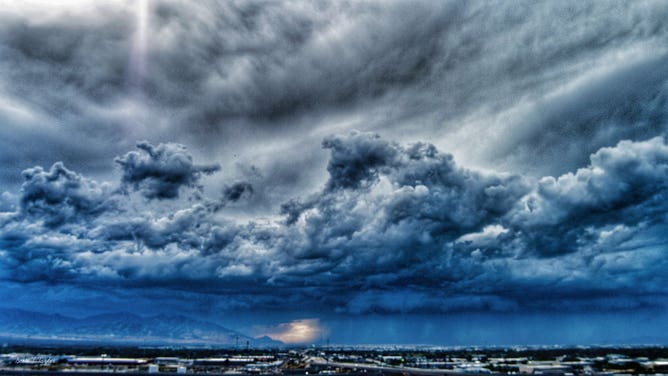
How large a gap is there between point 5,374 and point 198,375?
2683 inches

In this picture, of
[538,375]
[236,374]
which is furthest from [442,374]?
[236,374]

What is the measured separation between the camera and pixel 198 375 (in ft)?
612

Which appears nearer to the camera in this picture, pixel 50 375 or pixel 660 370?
pixel 50 375

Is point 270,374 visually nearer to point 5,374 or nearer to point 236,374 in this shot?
point 236,374

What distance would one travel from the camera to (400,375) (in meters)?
183

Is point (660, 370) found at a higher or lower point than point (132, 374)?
lower

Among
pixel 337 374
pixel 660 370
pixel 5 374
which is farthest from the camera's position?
pixel 660 370

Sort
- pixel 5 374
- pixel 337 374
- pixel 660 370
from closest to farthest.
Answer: pixel 5 374 → pixel 337 374 → pixel 660 370

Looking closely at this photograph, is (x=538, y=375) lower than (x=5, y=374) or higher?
lower

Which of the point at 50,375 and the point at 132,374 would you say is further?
the point at 132,374

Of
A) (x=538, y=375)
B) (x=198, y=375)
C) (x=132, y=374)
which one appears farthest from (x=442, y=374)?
(x=132, y=374)

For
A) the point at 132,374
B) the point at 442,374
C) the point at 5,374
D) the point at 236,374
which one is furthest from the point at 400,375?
the point at 5,374

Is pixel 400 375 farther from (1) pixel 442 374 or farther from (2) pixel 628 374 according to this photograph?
(2) pixel 628 374

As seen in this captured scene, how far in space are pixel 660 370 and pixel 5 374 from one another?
840 feet
